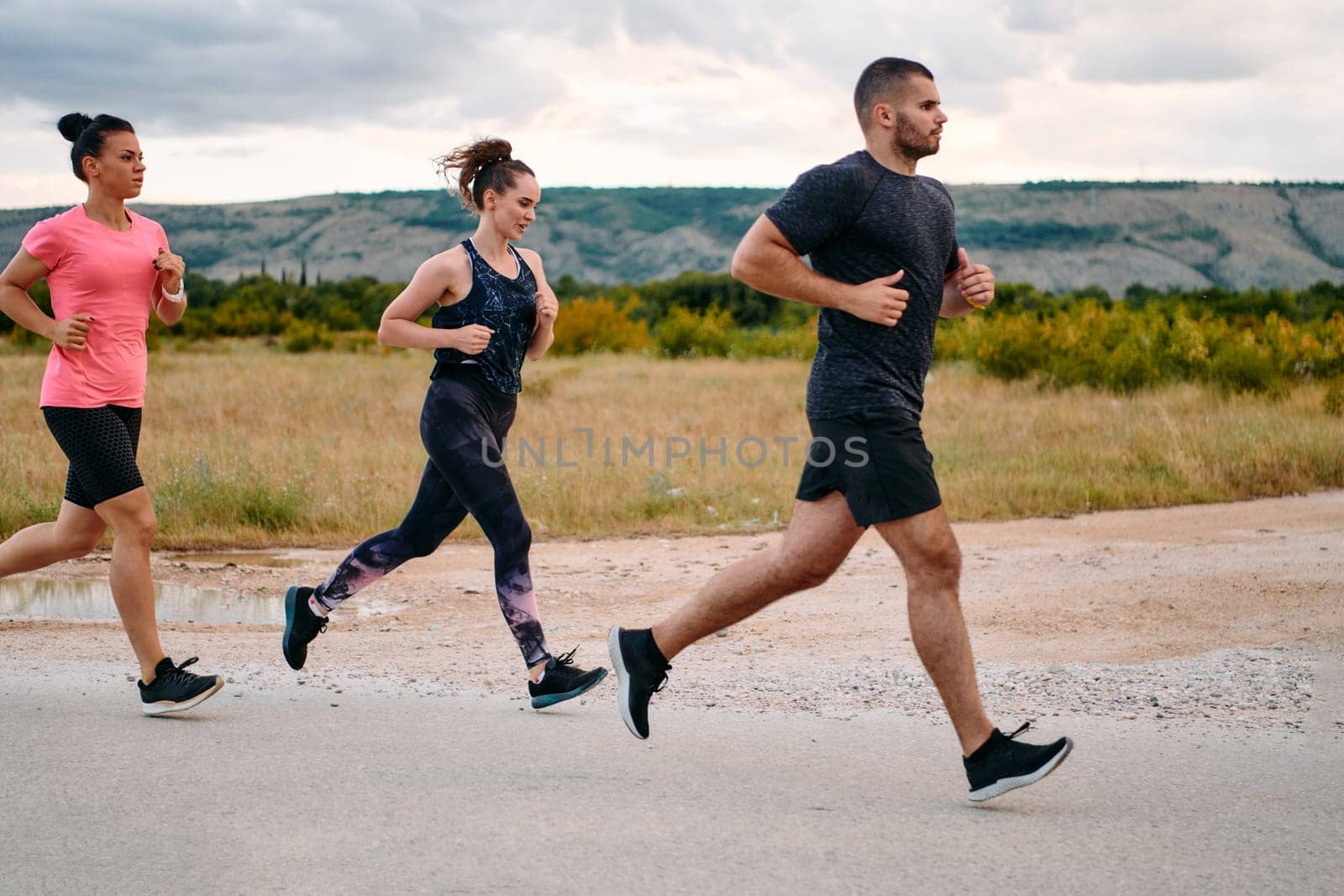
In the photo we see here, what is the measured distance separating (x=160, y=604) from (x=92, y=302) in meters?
3.59

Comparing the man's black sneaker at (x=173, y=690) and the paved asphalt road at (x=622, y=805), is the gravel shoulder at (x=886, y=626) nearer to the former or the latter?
the paved asphalt road at (x=622, y=805)

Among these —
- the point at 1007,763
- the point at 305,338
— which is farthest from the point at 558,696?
the point at 305,338

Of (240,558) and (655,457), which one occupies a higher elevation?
(655,457)

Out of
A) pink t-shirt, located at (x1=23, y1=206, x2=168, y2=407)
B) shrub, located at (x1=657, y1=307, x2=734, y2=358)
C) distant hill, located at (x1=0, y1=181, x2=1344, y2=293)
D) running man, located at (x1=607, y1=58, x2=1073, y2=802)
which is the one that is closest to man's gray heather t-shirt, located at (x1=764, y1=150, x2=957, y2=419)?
running man, located at (x1=607, y1=58, x2=1073, y2=802)

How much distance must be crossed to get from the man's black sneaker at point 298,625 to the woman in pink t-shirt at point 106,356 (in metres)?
0.48

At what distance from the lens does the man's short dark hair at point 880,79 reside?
4250mm

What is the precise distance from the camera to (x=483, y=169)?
5.49 meters

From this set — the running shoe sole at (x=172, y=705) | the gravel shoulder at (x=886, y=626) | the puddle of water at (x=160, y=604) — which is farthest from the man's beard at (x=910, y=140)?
the puddle of water at (x=160, y=604)

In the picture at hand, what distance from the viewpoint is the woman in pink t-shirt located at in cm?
510

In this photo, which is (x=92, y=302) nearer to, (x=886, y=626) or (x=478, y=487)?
(x=478, y=487)

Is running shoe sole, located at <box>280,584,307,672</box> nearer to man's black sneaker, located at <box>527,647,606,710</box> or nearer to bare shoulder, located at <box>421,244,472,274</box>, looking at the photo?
man's black sneaker, located at <box>527,647,606,710</box>

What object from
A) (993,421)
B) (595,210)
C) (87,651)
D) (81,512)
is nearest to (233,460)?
(87,651)

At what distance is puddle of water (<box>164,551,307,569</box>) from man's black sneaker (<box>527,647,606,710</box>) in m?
4.85

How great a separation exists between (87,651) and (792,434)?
11.5 meters
